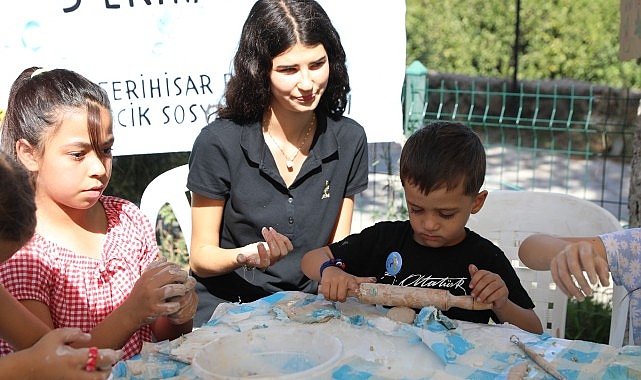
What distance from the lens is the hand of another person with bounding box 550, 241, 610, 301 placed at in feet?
5.58

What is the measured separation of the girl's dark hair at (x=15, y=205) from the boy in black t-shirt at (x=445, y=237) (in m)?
0.74

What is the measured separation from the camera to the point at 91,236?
7.29 ft

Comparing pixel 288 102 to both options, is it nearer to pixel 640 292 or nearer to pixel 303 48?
pixel 303 48

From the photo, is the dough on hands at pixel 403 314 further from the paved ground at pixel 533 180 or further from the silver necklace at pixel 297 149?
the paved ground at pixel 533 180

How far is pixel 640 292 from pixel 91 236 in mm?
1426

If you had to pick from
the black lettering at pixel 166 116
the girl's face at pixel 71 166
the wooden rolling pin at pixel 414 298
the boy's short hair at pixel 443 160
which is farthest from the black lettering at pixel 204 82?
the wooden rolling pin at pixel 414 298

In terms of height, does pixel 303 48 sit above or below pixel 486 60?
above

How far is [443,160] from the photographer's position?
2.12 metres

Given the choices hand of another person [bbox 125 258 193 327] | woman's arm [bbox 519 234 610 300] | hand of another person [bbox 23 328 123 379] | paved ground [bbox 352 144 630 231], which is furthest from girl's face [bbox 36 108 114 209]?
paved ground [bbox 352 144 630 231]

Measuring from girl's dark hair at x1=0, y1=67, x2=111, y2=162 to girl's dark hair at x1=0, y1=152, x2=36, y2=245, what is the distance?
1.53ft

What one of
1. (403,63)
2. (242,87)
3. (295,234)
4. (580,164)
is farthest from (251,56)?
(580,164)

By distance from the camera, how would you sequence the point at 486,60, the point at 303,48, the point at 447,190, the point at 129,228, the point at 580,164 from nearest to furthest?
1. the point at 447,190
2. the point at 129,228
3. the point at 303,48
4. the point at 580,164
5. the point at 486,60

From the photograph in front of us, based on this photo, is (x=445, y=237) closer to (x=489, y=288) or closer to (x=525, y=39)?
(x=489, y=288)

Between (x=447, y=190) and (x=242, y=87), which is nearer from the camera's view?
(x=447, y=190)
